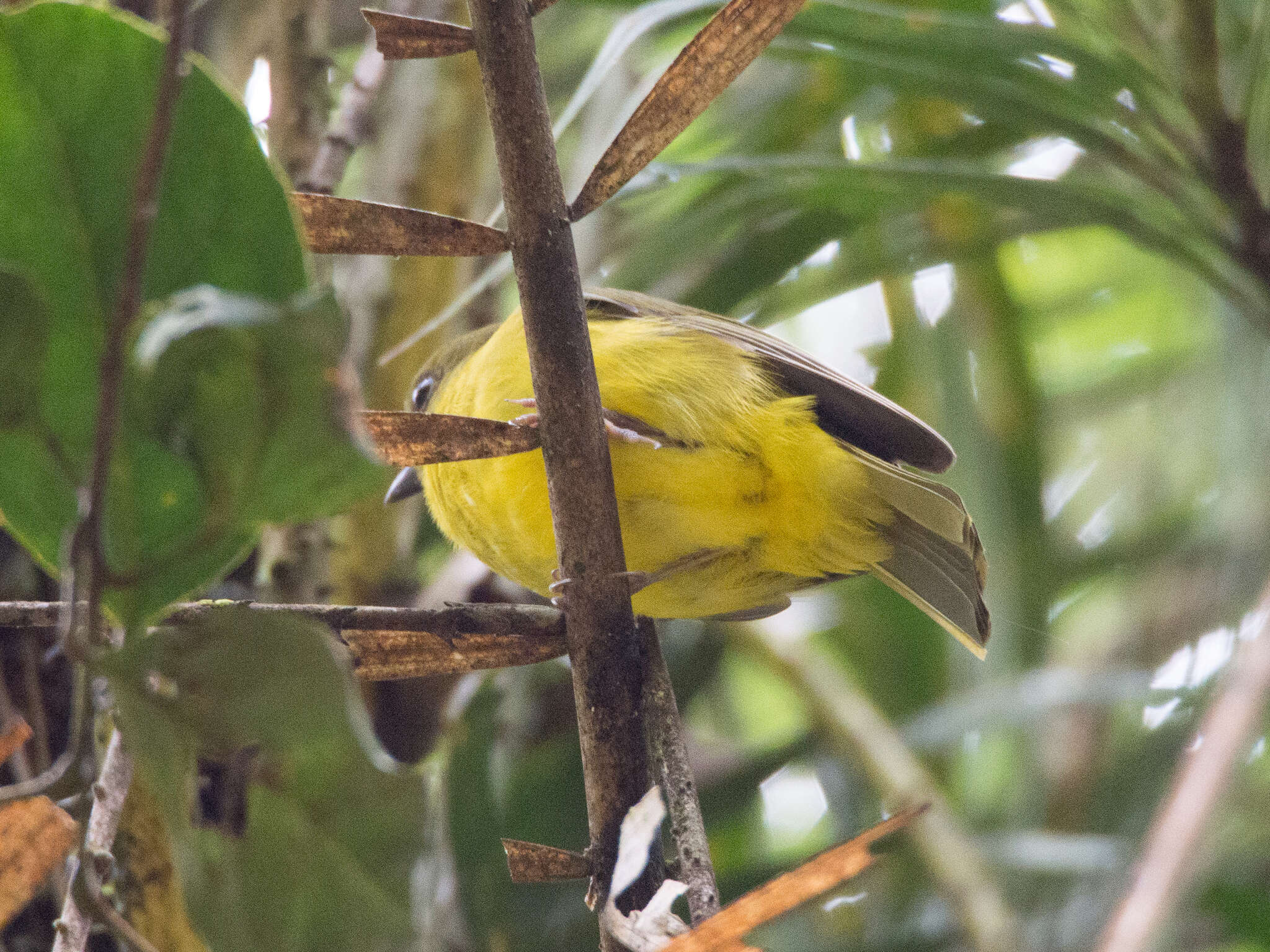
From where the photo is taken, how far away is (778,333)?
3402 mm

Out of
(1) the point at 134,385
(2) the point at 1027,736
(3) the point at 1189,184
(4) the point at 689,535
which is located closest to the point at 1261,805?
(2) the point at 1027,736

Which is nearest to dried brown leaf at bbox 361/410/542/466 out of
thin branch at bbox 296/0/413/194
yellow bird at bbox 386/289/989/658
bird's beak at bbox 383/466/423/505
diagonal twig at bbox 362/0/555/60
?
diagonal twig at bbox 362/0/555/60

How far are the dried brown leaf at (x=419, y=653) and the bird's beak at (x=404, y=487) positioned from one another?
1273 mm

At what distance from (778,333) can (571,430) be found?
262 cm

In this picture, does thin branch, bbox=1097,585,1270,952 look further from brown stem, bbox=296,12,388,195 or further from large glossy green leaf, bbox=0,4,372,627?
brown stem, bbox=296,12,388,195

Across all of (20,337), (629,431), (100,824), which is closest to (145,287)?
(20,337)

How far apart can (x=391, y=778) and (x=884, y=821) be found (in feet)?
0.90

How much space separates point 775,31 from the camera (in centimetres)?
81

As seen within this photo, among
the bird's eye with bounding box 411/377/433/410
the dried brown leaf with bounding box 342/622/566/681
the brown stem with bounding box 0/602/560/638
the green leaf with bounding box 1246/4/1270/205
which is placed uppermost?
the green leaf with bounding box 1246/4/1270/205

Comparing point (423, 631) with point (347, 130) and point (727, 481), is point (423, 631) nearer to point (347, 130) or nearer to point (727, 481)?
point (727, 481)

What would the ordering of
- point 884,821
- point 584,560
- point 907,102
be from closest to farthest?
1. point 884,821
2. point 584,560
3. point 907,102

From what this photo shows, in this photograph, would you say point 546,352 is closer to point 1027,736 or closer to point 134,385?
point 134,385

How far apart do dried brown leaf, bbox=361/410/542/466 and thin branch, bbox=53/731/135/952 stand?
270 mm

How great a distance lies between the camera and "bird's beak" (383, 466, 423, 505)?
7.26ft
